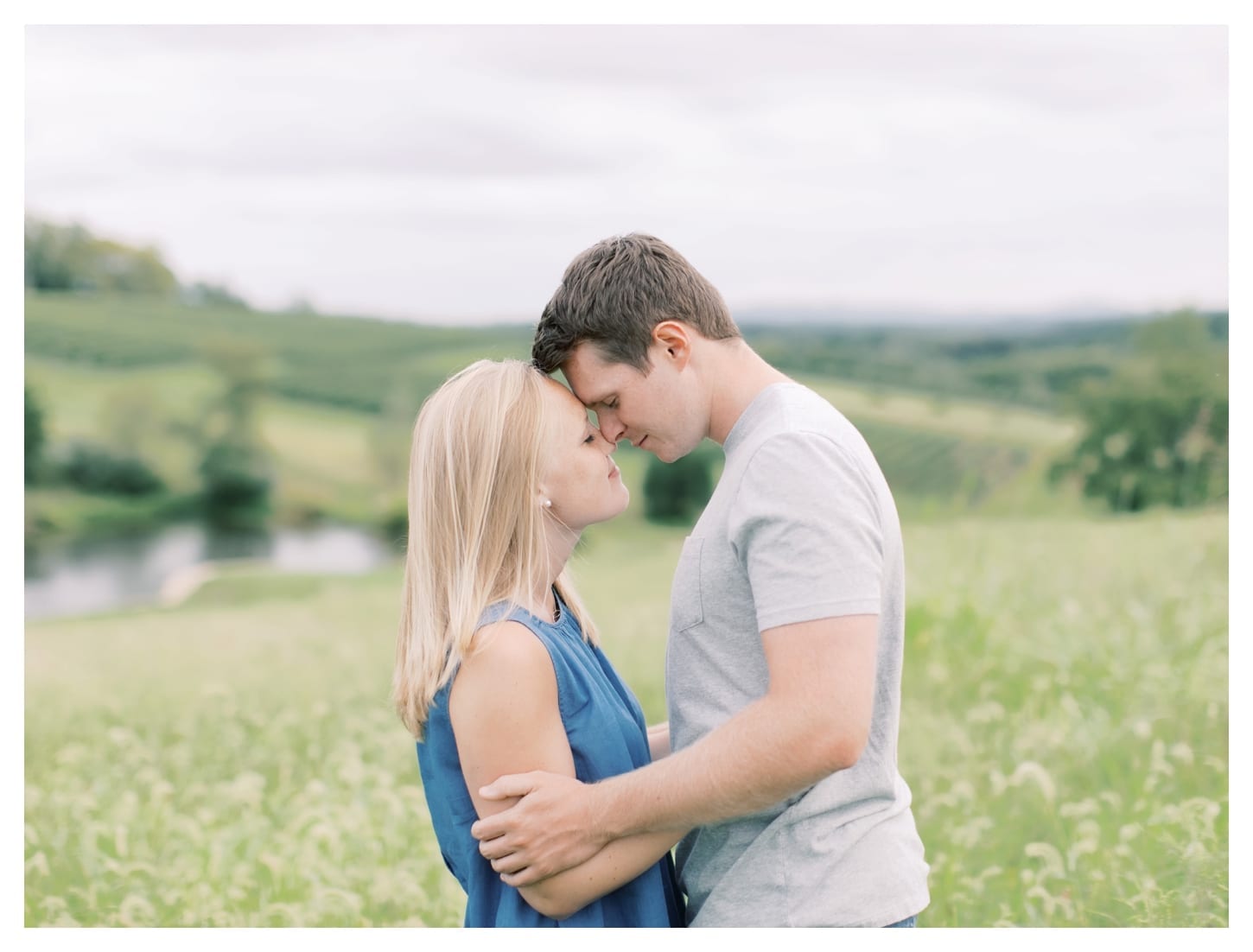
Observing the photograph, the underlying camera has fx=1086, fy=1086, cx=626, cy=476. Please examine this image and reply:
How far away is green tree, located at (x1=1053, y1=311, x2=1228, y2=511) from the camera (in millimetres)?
12164

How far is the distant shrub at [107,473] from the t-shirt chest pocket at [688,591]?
613 inches

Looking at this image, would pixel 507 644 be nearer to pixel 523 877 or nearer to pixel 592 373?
pixel 523 877

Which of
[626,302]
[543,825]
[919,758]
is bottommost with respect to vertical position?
[919,758]

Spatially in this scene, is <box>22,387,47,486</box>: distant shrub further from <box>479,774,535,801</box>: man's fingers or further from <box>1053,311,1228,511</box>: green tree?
<box>479,774,535,801</box>: man's fingers

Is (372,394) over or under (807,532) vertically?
over

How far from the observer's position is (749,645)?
2.03 meters

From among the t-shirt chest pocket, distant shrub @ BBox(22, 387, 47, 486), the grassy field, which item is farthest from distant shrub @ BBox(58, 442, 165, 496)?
the t-shirt chest pocket

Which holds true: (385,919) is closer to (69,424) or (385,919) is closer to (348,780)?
(348,780)

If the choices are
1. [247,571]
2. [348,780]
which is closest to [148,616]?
[247,571]

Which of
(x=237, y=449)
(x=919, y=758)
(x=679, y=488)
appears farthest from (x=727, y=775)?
(x=237, y=449)

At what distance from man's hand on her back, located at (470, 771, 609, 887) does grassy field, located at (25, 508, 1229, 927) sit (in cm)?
98

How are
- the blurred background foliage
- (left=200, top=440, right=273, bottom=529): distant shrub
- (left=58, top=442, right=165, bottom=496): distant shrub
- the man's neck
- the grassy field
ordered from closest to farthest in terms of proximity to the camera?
the man's neck
the grassy field
the blurred background foliage
(left=58, top=442, right=165, bottom=496): distant shrub
(left=200, top=440, right=273, bottom=529): distant shrub

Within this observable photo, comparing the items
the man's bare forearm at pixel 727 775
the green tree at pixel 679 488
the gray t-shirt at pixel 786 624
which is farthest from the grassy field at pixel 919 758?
the green tree at pixel 679 488

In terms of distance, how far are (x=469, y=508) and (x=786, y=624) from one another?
72 cm
